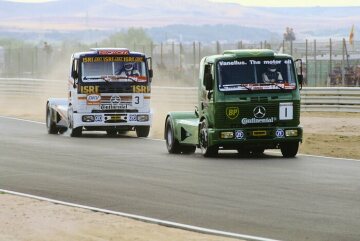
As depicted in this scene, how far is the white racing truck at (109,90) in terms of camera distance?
3145 centimetres

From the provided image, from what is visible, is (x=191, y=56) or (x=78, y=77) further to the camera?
(x=191, y=56)

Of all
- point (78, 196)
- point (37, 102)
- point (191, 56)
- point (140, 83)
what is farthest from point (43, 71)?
point (78, 196)

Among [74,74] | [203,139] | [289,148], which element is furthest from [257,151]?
[74,74]

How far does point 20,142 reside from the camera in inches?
1190

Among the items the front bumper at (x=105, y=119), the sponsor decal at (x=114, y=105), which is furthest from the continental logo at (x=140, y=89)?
the front bumper at (x=105, y=119)

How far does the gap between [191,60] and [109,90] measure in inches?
1268

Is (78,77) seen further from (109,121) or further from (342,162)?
(342,162)

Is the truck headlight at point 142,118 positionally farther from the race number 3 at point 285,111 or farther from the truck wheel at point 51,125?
the race number 3 at point 285,111

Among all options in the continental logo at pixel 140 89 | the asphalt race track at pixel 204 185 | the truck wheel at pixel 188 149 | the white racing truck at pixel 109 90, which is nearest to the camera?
the asphalt race track at pixel 204 185

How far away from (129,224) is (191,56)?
165 feet

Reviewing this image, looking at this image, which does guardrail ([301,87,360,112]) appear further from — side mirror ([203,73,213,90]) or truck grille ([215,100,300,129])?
side mirror ([203,73,213,90])

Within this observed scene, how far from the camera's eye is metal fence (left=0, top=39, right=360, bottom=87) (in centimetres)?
5416

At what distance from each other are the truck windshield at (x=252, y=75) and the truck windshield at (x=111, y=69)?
7.85 meters

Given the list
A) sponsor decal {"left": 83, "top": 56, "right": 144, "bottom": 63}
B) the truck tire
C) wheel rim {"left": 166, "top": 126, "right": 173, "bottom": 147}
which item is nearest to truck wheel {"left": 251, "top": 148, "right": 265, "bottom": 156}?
the truck tire
